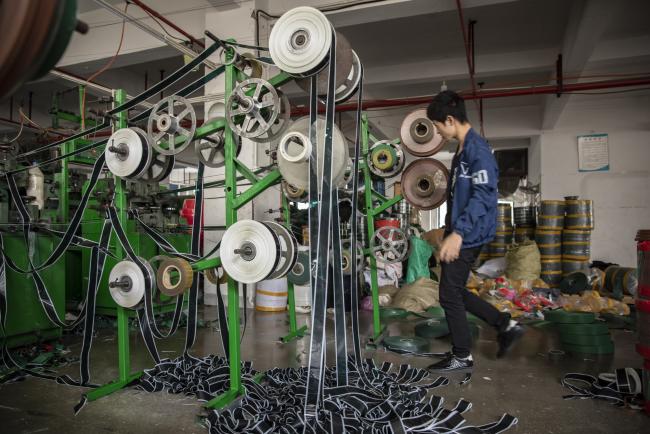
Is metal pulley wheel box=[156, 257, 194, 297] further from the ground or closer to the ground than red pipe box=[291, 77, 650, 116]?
closer to the ground

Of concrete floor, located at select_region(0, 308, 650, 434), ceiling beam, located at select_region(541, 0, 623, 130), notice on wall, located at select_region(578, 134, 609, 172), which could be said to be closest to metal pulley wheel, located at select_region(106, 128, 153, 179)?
concrete floor, located at select_region(0, 308, 650, 434)

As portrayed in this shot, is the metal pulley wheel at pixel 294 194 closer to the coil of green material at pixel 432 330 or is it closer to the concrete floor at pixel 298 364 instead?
the concrete floor at pixel 298 364

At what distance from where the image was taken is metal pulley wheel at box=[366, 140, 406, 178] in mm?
3656

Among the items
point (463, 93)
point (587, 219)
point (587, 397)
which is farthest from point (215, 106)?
point (587, 219)

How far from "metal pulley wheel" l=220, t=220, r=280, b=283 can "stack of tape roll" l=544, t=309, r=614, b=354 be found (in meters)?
2.35

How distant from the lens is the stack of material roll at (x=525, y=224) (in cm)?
752

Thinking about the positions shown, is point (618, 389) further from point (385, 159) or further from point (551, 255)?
point (551, 255)

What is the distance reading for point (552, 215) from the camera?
21.5ft

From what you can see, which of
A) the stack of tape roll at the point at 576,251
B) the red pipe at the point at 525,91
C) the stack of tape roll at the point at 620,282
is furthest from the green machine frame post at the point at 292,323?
the stack of tape roll at the point at 576,251

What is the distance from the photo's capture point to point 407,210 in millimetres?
7945

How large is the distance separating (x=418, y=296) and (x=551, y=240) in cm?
300

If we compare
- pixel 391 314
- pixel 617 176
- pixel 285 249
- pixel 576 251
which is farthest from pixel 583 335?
pixel 617 176

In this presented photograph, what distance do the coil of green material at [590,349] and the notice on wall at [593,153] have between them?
6184 mm

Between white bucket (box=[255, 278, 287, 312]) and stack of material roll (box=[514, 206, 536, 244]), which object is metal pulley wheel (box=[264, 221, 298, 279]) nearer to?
white bucket (box=[255, 278, 287, 312])
